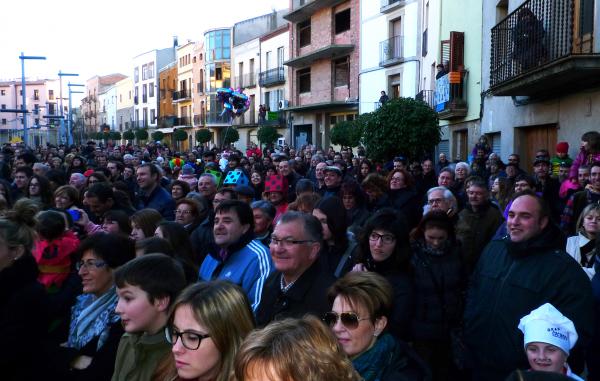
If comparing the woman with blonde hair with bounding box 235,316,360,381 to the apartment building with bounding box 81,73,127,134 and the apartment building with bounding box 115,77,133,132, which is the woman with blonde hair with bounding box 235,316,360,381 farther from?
the apartment building with bounding box 81,73,127,134

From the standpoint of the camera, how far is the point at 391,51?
25.0m

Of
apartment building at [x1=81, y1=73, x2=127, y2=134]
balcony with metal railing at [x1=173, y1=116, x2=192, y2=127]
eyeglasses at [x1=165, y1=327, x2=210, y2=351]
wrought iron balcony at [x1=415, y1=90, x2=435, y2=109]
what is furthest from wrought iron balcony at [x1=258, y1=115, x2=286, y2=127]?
apartment building at [x1=81, y1=73, x2=127, y2=134]

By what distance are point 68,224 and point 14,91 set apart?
9633 centimetres

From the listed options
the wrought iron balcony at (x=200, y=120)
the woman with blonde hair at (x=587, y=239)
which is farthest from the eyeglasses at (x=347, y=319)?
the wrought iron balcony at (x=200, y=120)

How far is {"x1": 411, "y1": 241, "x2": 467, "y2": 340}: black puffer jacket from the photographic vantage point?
163 inches

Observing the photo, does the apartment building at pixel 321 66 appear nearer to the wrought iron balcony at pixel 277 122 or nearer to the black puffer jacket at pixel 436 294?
the wrought iron balcony at pixel 277 122

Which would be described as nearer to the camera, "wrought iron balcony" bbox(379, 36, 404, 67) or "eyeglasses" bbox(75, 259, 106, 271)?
"eyeglasses" bbox(75, 259, 106, 271)

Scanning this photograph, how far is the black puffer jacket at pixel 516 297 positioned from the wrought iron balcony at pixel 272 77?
33.3m

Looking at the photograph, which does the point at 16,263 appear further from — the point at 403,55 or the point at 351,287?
the point at 403,55

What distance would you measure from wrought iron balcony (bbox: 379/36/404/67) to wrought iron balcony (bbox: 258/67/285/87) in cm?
1158

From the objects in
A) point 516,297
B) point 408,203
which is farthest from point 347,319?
point 408,203

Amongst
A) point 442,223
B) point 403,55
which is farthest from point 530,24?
point 403,55

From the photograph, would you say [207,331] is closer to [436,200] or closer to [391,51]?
[436,200]

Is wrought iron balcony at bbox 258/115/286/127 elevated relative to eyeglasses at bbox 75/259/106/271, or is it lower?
elevated
